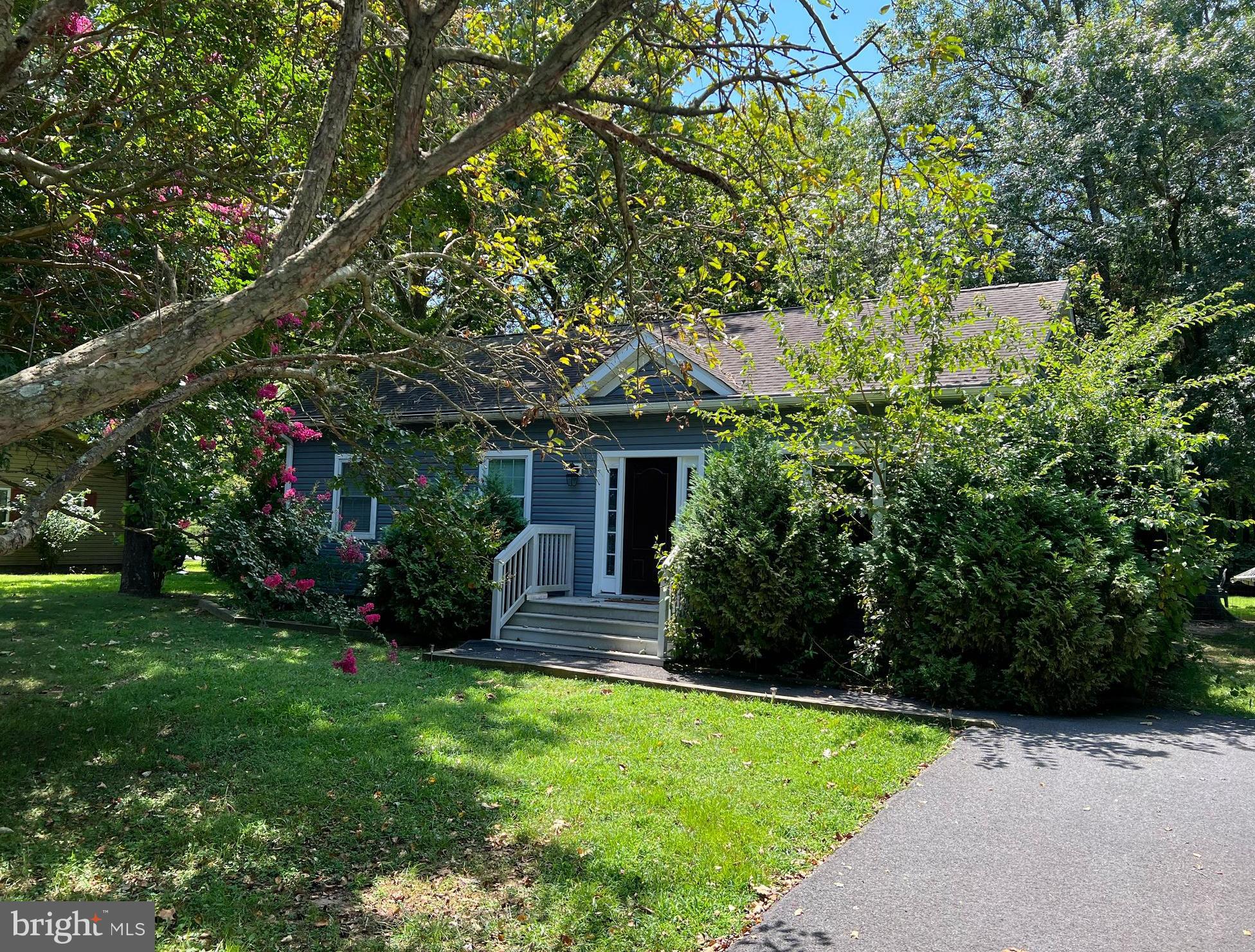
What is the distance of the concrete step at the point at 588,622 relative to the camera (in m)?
11.0

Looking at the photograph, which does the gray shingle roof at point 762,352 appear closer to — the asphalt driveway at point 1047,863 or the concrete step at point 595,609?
the concrete step at point 595,609

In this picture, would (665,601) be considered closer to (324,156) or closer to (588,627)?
(588,627)

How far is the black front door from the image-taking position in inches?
499

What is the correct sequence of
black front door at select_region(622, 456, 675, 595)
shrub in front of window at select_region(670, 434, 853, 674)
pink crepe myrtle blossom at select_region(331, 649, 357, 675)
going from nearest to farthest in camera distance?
pink crepe myrtle blossom at select_region(331, 649, 357, 675), shrub in front of window at select_region(670, 434, 853, 674), black front door at select_region(622, 456, 675, 595)

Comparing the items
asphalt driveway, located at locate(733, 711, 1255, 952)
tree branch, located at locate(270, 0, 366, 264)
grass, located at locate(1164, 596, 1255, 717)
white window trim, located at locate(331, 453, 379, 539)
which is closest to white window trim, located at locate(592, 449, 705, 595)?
white window trim, located at locate(331, 453, 379, 539)

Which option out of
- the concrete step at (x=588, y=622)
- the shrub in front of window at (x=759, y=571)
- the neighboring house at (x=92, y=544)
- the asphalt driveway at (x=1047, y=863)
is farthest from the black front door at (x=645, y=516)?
the neighboring house at (x=92, y=544)

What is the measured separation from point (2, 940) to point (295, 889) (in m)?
1.11

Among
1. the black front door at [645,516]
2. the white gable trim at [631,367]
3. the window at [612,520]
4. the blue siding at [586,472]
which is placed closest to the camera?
the white gable trim at [631,367]

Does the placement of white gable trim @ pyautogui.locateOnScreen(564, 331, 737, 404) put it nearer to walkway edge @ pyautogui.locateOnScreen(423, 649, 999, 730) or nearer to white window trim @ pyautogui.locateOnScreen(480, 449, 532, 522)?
white window trim @ pyautogui.locateOnScreen(480, 449, 532, 522)

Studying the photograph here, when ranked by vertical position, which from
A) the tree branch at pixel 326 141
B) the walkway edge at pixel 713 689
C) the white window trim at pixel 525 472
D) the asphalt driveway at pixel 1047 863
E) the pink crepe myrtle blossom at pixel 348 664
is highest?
the tree branch at pixel 326 141

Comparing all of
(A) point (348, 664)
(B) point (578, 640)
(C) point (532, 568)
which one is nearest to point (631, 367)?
(C) point (532, 568)

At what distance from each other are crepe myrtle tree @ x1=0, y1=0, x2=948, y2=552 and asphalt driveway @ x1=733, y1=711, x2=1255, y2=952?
3.43 m

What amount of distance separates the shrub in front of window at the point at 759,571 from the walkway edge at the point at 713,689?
79 centimetres

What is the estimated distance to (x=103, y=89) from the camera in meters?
6.45
